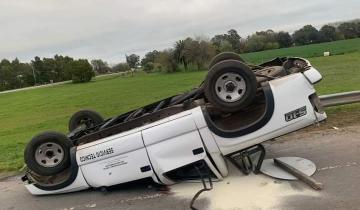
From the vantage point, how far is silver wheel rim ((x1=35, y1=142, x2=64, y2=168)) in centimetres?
629

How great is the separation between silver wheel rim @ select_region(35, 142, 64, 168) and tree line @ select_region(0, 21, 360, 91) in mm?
49786

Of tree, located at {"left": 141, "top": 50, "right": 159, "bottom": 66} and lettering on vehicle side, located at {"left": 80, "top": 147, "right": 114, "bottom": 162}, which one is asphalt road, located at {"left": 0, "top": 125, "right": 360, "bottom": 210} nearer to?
lettering on vehicle side, located at {"left": 80, "top": 147, "right": 114, "bottom": 162}

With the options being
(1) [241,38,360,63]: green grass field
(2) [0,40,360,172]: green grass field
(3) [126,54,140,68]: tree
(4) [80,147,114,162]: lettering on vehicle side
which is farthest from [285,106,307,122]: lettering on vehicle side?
(3) [126,54,140,68]: tree

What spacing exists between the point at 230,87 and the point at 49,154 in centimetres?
264

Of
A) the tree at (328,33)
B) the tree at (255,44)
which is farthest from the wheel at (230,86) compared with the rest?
the tree at (328,33)

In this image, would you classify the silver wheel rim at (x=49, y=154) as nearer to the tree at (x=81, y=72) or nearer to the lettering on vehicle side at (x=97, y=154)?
the lettering on vehicle side at (x=97, y=154)

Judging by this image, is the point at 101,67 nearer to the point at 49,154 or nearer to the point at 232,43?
the point at 232,43

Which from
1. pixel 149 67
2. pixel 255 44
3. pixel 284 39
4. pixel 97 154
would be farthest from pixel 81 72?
pixel 97 154

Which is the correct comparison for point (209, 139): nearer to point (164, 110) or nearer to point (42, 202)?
point (164, 110)

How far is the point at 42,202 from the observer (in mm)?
6188

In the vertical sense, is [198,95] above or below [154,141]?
above

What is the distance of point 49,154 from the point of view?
20.9ft

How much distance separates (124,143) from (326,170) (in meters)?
2.53

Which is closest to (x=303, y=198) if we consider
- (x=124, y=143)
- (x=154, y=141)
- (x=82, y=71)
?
(x=154, y=141)
